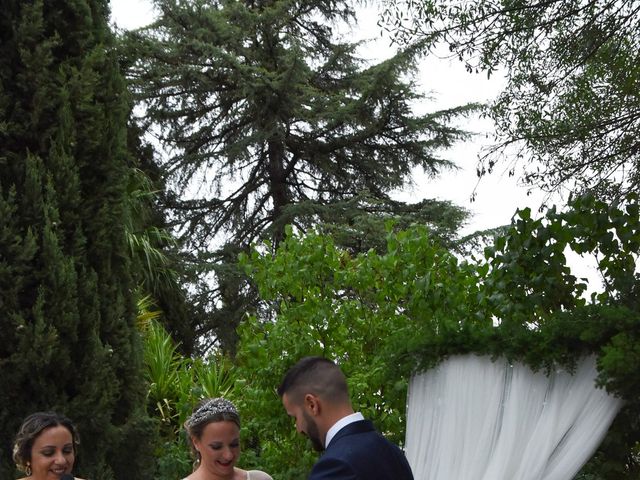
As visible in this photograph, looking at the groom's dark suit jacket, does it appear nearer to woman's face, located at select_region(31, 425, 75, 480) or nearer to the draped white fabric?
woman's face, located at select_region(31, 425, 75, 480)

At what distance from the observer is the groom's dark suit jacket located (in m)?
2.98

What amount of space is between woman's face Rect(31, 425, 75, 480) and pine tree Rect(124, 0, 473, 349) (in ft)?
47.8

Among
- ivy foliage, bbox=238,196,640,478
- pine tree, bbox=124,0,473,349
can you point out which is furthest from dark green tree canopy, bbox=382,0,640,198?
pine tree, bbox=124,0,473,349

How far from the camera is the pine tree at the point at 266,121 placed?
19797 millimetres

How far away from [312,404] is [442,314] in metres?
4.14

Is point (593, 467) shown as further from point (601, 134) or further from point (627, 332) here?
point (601, 134)

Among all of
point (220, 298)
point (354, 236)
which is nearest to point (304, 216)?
point (354, 236)

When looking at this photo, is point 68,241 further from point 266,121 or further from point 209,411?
point 266,121

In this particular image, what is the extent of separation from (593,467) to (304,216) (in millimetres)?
13618

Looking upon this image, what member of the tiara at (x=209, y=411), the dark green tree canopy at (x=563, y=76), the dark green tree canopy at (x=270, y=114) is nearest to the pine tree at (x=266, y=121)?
the dark green tree canopy at (x=270, y=114)

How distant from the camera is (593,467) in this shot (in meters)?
6.30

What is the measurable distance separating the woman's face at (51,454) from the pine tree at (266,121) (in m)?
14.6

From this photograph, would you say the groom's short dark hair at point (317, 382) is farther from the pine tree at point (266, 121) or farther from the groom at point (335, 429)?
the pine tree at point (266, 121)

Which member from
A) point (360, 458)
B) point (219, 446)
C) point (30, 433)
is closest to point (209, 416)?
point (219, 446)
